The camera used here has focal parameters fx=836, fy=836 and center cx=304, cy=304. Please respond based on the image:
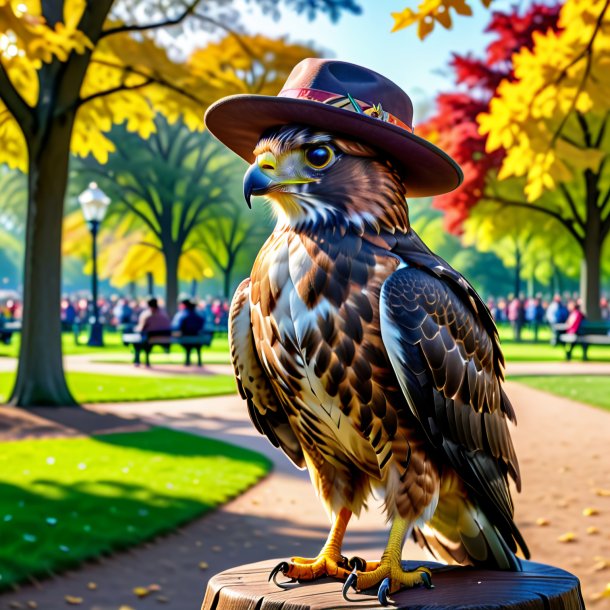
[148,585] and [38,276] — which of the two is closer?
[148,585]

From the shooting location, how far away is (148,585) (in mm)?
4883

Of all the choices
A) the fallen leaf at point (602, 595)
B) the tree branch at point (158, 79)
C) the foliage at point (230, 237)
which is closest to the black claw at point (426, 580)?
the fallen leaf at point (602, 595)

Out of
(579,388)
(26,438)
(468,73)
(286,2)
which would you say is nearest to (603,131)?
(468,73)

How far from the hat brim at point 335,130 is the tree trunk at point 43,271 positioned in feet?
29.6

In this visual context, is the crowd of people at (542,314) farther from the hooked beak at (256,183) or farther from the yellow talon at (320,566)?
the hooked beak at (256,183)

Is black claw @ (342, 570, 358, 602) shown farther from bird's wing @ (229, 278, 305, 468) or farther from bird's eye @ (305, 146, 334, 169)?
bird's eye @ (305, 146, 334, 169)

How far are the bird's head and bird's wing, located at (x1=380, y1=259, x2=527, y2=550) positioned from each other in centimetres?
20

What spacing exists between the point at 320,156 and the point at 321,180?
61 millimetres

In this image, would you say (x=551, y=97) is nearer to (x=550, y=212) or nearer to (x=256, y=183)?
(x=256, y=183)

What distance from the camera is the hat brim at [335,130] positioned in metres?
2.07

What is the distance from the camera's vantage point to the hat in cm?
209

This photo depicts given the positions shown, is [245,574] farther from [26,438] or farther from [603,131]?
[603,131]

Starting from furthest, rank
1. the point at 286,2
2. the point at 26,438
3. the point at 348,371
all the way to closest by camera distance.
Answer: the point at 286,2, the point at 26,438, the point at 348,371

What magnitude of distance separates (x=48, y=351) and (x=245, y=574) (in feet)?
30.1
